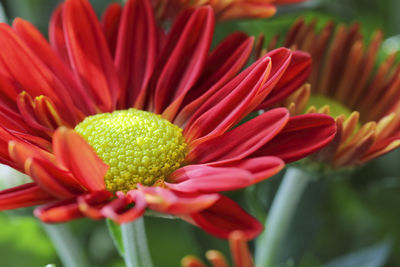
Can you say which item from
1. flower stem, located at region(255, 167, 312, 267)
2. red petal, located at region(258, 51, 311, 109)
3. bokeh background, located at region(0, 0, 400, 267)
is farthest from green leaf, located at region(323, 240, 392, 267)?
red petal, located at region(258, 51, 311, 109)

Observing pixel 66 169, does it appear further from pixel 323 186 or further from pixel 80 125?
pixel 323 186

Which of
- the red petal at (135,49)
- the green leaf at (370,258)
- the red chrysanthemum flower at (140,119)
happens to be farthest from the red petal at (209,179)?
the green leaf at (370,258)

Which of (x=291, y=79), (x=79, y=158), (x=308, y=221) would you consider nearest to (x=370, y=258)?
(x=308, y=221)

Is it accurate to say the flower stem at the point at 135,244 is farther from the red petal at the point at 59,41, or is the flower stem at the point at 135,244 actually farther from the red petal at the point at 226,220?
the red petal at the point at 59,41

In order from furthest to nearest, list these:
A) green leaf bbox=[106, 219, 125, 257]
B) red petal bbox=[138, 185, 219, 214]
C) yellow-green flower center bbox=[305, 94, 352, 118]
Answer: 1. yellow-green flower center bbox=[305, 94, 352, 118]
2. green leaf bbox=[106, 219, 125, 257]
3. red petal bbox=[138, 185, 219, 214]

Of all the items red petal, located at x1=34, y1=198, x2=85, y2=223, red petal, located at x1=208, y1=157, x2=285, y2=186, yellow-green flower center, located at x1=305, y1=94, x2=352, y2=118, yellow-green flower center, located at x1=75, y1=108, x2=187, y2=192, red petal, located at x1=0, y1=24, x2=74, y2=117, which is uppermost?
red petal, located at x1=0, y1=24, x2=74, y2=117

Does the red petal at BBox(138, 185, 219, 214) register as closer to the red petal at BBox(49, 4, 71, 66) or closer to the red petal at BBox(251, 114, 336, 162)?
the red petal at BBox(251, 114, 336, 162)

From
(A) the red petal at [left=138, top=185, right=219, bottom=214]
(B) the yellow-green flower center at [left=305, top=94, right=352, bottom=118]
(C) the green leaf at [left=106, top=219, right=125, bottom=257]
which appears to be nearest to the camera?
(A) the red petal at [left=138, top=185, right=219, bottom=214]
